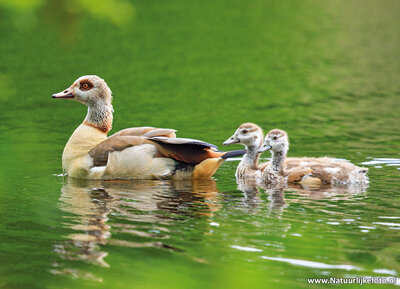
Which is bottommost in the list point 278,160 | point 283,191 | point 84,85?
point 283,191

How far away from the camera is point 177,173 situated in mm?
11344

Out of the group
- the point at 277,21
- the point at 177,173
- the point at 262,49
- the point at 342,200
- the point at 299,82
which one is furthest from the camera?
the point at 277,21

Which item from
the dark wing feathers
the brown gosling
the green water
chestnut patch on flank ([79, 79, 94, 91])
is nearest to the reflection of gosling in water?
the green water

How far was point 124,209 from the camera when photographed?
29.9ft

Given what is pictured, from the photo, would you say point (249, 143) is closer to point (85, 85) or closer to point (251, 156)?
point (251, 156)

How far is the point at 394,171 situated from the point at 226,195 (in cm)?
315

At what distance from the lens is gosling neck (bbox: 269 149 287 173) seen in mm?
11055

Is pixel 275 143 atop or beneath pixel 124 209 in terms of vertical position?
atop

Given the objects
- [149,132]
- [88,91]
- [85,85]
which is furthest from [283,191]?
[85,85]

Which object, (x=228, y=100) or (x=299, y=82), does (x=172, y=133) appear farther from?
(x=299, y=82)

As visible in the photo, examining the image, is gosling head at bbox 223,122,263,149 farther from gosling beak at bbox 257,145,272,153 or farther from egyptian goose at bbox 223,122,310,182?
gosling beak at bbox 257,145,272,153

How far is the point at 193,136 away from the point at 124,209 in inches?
264

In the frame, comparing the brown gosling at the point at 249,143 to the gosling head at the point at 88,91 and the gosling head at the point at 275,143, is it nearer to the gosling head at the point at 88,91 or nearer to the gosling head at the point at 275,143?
the gosling head at the point at 275,143

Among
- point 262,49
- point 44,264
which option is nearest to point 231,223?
point 44,264
